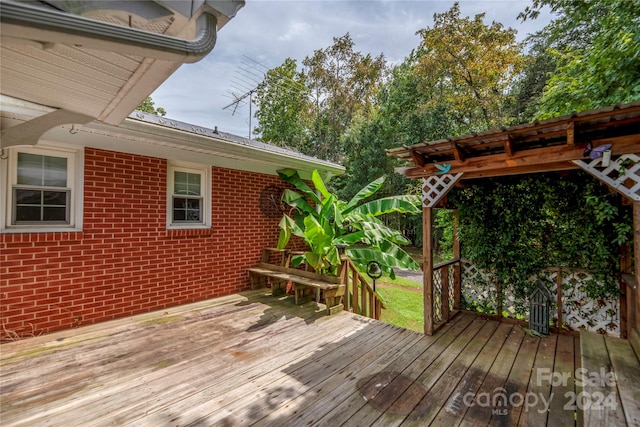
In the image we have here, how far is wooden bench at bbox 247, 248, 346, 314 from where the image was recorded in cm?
493

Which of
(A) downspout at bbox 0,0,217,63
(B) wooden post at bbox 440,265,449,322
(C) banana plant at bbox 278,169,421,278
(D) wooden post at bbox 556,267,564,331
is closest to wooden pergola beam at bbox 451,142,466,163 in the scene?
(C) banana plant at bbox 278,169,421,278

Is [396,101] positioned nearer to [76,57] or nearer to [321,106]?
[321,106]

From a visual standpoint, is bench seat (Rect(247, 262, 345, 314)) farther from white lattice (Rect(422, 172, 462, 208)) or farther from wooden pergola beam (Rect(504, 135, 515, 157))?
wooden pergola beam (Rect(504, 135, 515, 157))

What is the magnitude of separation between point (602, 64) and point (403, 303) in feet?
24.0

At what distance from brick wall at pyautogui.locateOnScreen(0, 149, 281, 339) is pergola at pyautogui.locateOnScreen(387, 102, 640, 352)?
383cm

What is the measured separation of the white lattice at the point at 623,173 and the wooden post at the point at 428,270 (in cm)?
186

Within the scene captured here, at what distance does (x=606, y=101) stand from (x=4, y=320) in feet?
35.8

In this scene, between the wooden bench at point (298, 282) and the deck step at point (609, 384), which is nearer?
the deck step at point (609, 384)

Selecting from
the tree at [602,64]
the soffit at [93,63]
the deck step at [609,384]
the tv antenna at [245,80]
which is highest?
the tv antenna at [245,80]

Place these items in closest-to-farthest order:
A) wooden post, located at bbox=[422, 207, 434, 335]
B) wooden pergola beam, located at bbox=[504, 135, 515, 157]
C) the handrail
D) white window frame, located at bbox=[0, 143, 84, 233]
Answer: wooden pergola beam, located at bbox=[504, 135, 515, 157] → white window frame, located at bbox=[0, 143, 84, 233] → wooden post, located at bbox=[422, 207, 434, 335] → the handrail

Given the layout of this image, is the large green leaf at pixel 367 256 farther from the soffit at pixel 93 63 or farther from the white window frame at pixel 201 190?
the soffit at pixel 93 63

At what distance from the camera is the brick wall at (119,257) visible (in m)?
3.72

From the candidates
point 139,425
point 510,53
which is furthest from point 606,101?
point 139,425

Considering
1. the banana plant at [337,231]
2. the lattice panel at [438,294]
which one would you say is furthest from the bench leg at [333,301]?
the lattice panel at [438,294]
